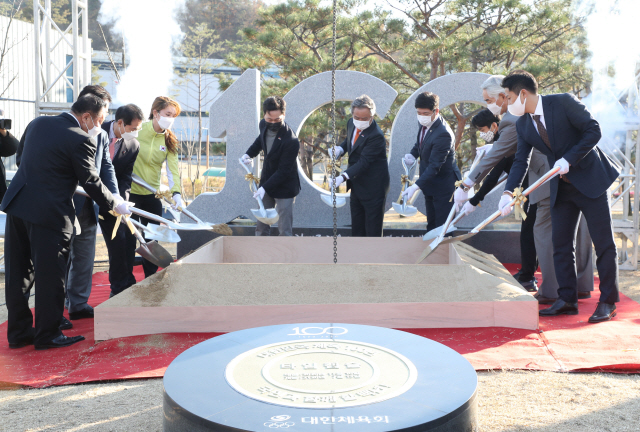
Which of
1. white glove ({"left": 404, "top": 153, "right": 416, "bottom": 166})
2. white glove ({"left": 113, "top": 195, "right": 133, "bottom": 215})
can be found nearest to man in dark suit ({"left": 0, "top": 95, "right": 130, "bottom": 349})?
white glove ({"left": 113, "top": 195, "right": 133, "bottom": 215})

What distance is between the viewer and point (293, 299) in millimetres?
3186

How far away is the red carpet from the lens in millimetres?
2613

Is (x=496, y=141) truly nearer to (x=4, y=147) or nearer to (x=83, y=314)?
(x=83, y=314)

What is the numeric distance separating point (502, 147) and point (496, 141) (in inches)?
2.9

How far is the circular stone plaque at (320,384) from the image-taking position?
4.95 feet

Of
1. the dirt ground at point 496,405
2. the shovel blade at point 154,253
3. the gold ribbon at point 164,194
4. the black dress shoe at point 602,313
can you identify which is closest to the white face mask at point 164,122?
the gold ribbon at point 164,194

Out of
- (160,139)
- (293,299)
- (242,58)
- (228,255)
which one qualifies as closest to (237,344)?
(293,299)

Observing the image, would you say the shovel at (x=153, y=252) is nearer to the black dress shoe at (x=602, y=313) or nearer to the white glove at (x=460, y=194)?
the white glove at (x=460, y=194)

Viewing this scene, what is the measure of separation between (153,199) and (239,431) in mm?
3158

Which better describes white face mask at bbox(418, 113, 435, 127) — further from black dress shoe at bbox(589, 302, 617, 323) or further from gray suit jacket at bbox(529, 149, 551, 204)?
black dress shoe at bbox(589, 302, 617, 323)

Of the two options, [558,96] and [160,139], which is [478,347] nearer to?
[558,96]

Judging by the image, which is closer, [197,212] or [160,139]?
[160,139]

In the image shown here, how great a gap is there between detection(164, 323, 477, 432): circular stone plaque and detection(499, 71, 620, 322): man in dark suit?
5.61 ft

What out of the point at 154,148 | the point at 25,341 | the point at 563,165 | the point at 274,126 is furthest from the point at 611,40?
the point at 25,341
